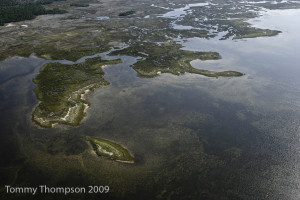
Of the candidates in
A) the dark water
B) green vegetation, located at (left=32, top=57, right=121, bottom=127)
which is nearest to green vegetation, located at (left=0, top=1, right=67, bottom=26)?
the dark water

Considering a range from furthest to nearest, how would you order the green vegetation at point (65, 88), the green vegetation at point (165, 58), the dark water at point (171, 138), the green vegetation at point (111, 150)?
the green vegetation at point (165, 58)
the green vegetation at point (65, 88)
the green vegetation at point (111, 150)
the dark water at point (171, 138)

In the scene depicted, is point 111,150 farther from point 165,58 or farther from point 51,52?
point 51,52

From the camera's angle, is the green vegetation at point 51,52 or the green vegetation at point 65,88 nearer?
the green vegetation at point 65,88

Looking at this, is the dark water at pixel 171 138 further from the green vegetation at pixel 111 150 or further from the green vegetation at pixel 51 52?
the green vegetation at pixel 51 52

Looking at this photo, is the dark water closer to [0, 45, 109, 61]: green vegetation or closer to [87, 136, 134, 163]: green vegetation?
[87, 136, 134, 163]: green vegetation

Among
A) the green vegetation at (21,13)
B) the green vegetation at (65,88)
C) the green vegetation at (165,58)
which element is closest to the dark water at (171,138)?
the green vegetation at (65,88)

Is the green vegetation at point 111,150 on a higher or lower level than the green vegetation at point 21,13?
lower
